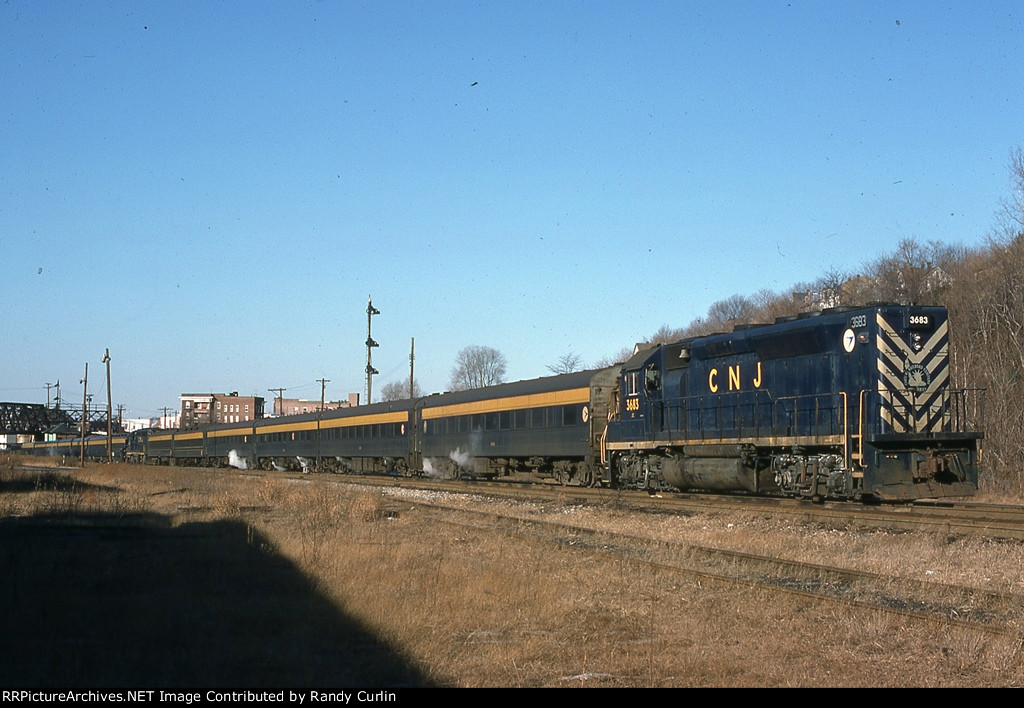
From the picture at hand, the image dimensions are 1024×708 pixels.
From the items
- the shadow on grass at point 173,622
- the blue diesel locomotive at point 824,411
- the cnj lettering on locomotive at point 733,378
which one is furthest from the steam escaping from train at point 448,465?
the shadow on grass at point 173,622

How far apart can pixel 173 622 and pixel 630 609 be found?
15.6ft

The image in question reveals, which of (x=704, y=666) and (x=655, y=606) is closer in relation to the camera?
(x=704, y=666)

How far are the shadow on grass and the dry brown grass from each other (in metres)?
0.36

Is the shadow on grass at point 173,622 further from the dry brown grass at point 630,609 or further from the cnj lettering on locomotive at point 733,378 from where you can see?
the cnj lettering on locomotive at point 733,378

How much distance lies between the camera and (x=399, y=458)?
42625 mm

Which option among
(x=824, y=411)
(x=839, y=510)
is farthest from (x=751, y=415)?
(x=839, y=510)

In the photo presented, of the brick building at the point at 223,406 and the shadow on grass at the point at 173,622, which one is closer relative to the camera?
the shadow on grass at the point at 173,622

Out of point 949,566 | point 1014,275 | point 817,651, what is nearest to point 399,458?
Answer: point 1014,275

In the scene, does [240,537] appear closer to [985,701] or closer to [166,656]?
[166,656]

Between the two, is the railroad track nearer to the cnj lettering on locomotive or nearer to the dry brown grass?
the dry brown grass

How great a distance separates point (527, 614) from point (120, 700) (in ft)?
14.5

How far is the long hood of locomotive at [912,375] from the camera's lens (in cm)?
1739

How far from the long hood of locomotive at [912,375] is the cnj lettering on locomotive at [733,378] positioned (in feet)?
10.3

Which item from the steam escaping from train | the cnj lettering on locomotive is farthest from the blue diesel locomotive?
the steam escaping from train
